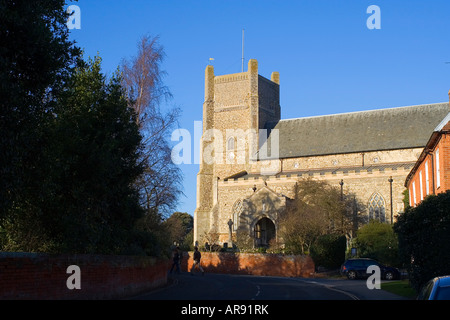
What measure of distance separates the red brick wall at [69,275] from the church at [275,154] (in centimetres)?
3181

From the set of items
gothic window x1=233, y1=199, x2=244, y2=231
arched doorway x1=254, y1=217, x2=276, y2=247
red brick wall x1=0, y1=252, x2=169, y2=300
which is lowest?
red brick wall x1=0, y1=252, x2=169, y2=300

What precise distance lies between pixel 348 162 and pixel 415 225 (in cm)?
3818

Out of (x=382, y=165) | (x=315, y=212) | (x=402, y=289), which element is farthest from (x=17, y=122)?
(x=382, y=165)

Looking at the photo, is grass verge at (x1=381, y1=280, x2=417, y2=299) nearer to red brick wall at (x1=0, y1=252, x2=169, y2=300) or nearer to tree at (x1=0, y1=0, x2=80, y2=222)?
red brick wall at (x1=0, y1=252, x2=169, y2=300)

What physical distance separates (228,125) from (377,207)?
21794mm

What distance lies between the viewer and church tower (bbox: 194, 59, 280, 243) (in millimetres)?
64188

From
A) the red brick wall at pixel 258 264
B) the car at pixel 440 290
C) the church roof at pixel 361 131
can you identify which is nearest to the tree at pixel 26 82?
the car at pixel 440 290

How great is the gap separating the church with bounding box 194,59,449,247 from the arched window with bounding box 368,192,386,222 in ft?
0.29

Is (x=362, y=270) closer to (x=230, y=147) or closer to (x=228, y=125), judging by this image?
(x=230, y=147)

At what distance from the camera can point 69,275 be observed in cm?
1380

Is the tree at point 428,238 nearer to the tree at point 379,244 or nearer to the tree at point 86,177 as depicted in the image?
the tree at point 86,177

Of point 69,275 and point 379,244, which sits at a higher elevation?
point 379,244

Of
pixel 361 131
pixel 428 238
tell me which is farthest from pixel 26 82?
pixel 361 131

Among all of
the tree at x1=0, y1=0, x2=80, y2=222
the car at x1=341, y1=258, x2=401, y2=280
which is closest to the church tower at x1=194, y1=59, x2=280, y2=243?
the car at x1=341, y1=258, x2=401, y2=280
